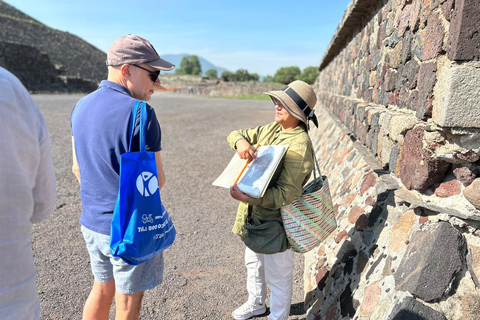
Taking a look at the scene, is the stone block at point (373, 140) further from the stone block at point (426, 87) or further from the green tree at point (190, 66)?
the green tree at point (190, 66)

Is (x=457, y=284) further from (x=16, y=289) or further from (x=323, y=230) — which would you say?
(x=16, y=289)

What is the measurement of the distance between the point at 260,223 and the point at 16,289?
1507 mm

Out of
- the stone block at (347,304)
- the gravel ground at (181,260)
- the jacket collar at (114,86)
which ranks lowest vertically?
the gravel ground at (181,260)

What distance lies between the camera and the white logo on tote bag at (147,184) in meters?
1.72

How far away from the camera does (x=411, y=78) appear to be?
2.65 meters

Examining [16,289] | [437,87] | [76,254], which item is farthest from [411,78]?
[76,254]

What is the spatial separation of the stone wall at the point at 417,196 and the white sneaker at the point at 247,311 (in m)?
0.38

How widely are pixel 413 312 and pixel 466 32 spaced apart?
1.42 metres

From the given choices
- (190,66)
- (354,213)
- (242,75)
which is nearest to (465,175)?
(354,213)

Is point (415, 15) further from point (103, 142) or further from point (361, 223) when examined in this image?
point (103, 142)

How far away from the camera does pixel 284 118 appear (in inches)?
91.4

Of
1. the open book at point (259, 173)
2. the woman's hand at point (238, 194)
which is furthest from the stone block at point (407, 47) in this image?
the woman's hand at point (238, 194)

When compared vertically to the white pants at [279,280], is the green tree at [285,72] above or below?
above

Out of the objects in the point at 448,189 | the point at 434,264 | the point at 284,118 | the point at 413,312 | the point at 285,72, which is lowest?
the point at 413,312
